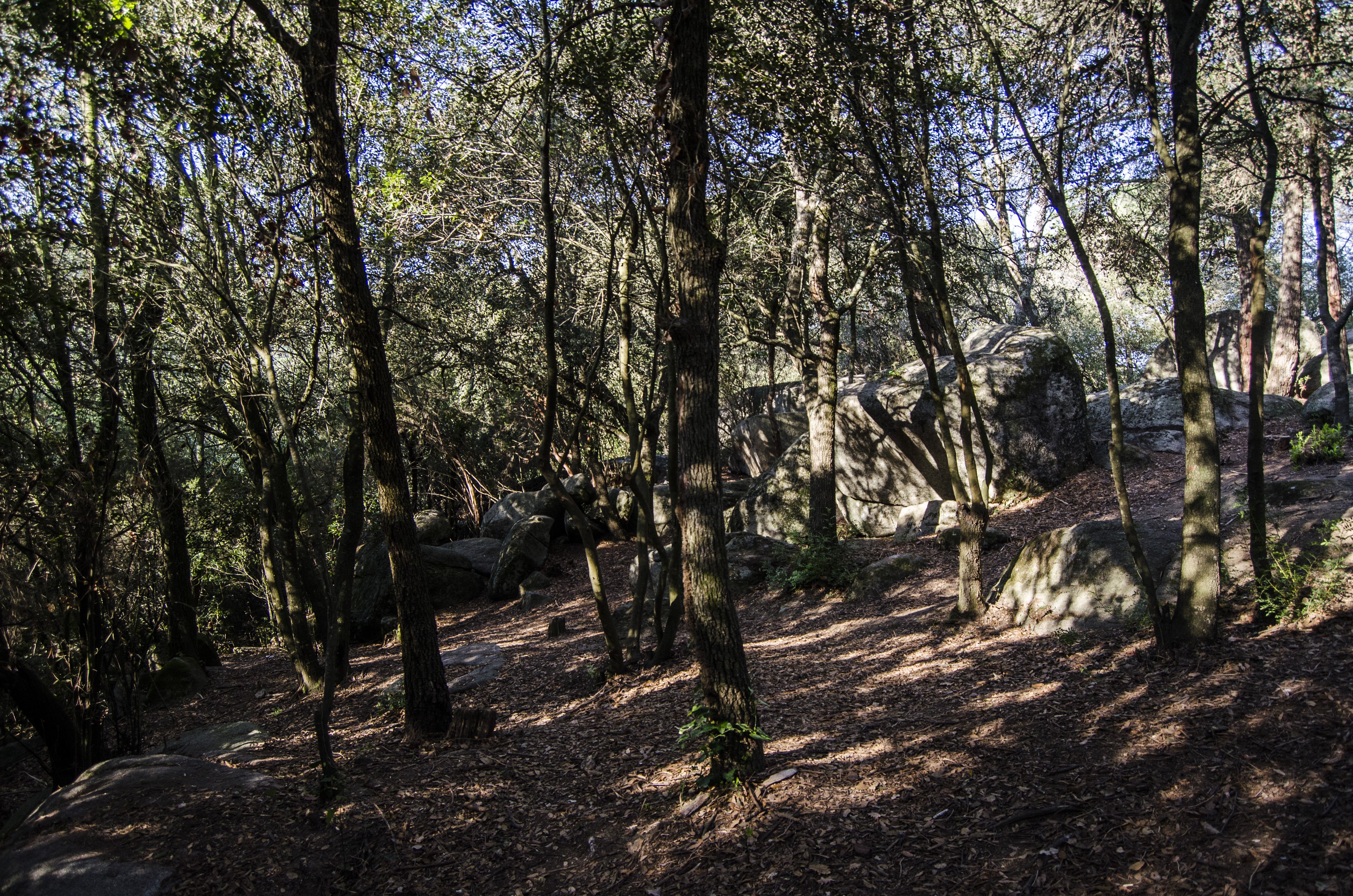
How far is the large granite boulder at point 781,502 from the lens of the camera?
12.6 m

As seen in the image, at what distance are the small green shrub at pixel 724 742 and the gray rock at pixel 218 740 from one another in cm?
500

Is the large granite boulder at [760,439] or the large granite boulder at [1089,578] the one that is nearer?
the large granite boulder at [1089,578]

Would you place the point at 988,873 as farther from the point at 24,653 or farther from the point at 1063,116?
the point at 24,653

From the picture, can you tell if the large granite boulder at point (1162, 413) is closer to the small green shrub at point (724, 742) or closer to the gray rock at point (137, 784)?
the small green shrub at point (724, 742)

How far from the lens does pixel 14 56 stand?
639cm

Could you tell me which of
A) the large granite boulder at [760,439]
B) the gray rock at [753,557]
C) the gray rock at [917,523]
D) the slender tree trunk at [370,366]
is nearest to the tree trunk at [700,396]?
the slender tree trunk at [370,366]

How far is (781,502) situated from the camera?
12.8m

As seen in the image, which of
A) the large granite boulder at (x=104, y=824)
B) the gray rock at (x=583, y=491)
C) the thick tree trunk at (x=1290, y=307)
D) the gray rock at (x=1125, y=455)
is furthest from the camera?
the gray rock at (x=583, y=491)

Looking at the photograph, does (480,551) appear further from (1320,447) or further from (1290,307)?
(1290,307)

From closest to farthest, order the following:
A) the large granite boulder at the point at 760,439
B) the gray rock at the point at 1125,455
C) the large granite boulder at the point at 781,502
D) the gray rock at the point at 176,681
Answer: the gray rock at the point at 176,681, the gray rock at the point at 1125,455, the large granite boulder at the point at 781,502, the large granite boulder at the point at 760,439

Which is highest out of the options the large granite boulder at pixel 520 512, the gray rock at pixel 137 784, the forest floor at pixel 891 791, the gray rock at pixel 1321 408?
the large granite boulder at pixel 520 512

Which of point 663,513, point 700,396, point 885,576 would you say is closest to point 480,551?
point 663,513

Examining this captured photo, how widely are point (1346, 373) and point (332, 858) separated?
12866 mm

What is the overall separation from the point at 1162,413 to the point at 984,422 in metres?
4.01
